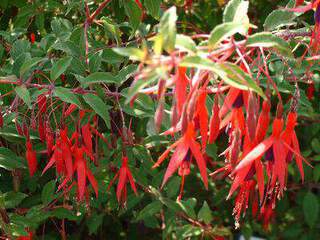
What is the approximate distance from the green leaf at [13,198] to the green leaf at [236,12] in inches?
28.8

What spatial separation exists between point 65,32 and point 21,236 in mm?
503

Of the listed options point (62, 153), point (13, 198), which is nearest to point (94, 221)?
point (13, 198)

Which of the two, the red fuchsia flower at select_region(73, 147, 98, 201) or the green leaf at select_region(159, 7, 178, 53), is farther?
the red fuchsia flower at select_region(73, 147, 98, 201)

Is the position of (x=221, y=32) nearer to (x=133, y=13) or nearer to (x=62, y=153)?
(x=62, y=153)

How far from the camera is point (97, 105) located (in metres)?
1.16

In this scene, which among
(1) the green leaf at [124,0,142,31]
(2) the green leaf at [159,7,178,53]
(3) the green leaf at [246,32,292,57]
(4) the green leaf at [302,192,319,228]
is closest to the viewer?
(2) the green leaf at [159,7,178,53]

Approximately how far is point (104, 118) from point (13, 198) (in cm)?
50

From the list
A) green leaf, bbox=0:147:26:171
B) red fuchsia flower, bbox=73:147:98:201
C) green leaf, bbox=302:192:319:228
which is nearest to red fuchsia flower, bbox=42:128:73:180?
red fuchsia flower, bbox=73:147:98:201

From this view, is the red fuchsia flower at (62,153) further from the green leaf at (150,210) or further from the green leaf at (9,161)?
the green leaf at (150,210)

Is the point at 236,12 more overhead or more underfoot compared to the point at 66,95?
more overhead

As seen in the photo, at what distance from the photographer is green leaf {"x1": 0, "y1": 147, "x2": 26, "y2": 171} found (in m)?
1.41

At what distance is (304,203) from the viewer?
2299 millimetres

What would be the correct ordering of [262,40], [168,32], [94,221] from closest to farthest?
[168,32]
[262,40]
[94,221]

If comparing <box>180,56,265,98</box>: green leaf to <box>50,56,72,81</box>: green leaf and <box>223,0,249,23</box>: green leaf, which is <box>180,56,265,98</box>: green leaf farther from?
<box>50,56,72,81</box>: green leaf
